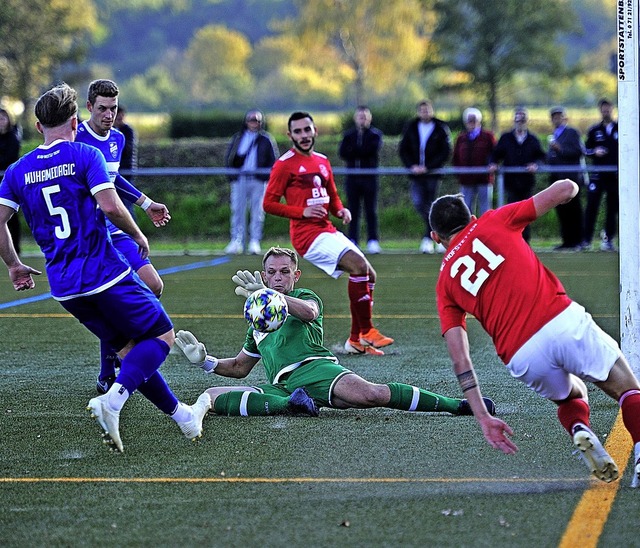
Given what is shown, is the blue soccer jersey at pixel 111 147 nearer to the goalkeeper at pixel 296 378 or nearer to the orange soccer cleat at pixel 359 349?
the goalkeeper at pixel 296 378

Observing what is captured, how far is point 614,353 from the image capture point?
4797 millimetres

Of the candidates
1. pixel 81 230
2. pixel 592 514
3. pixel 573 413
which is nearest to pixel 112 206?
pixel 81 230

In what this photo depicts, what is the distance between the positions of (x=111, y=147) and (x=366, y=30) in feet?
154

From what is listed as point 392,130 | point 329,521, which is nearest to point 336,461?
point 329,521

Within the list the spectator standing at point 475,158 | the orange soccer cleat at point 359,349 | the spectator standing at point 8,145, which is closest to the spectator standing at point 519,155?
the spectator standing at point 475,158

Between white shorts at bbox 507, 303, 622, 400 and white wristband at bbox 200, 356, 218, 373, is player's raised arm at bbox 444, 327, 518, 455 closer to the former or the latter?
white shorts at bbox 507, 303, 622, 400

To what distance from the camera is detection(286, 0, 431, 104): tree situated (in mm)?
51906

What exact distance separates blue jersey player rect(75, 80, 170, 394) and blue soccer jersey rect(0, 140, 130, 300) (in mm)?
1106

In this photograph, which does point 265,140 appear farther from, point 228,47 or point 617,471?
point 228,47

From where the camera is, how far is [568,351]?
4738 millimetres

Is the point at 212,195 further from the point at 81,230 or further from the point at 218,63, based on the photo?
the point at 218,63

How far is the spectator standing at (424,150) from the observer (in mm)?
17156

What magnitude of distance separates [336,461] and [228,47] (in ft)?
237

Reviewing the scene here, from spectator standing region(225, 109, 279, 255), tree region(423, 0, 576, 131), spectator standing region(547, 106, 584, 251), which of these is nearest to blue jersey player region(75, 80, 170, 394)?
spectator standing region(225, 109, 279, 255)
